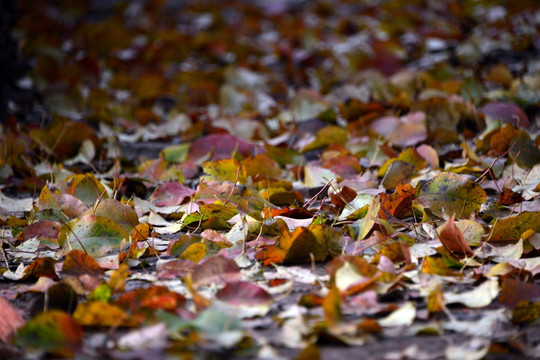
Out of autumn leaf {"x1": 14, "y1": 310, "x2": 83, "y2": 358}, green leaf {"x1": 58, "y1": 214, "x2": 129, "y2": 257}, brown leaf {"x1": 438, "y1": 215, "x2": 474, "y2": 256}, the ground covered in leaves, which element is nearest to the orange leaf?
the ground covered in leaves

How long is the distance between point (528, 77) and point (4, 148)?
1.74m

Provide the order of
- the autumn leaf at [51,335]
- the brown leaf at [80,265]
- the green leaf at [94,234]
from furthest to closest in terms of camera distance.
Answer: the green leaf at [94,234]
the brown leaf at [80,265]
the autumn leaf at [51,335]

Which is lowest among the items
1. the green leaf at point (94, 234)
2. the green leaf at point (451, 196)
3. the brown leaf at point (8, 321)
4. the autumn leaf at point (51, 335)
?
the green leaf at point (94, 234)

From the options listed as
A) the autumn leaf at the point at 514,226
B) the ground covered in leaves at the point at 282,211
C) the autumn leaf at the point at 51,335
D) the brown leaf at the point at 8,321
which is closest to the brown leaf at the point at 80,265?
the ground covered in leaves at the point at 282,211

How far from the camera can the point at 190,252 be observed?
3.27ft

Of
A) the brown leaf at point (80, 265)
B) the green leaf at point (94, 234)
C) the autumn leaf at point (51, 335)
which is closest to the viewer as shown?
the autumn leaf at point (51, 335)

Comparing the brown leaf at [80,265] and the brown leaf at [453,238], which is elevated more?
the brown leaf at [453,238]

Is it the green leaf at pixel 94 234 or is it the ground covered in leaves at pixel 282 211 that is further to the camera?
the green leaf at pixel 94 234

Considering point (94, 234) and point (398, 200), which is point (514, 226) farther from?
point (94, 234)

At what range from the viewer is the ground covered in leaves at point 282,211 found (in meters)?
0.77

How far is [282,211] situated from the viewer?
1.13 m

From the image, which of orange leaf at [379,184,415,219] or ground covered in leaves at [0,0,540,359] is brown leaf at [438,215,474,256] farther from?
orange leaf at [379,184,415,219]

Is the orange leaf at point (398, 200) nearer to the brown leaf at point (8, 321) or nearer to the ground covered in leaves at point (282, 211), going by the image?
the ground covered in leaves at point (282, 211)

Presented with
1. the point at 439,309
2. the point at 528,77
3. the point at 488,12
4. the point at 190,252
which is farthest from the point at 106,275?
the point at 488,12
